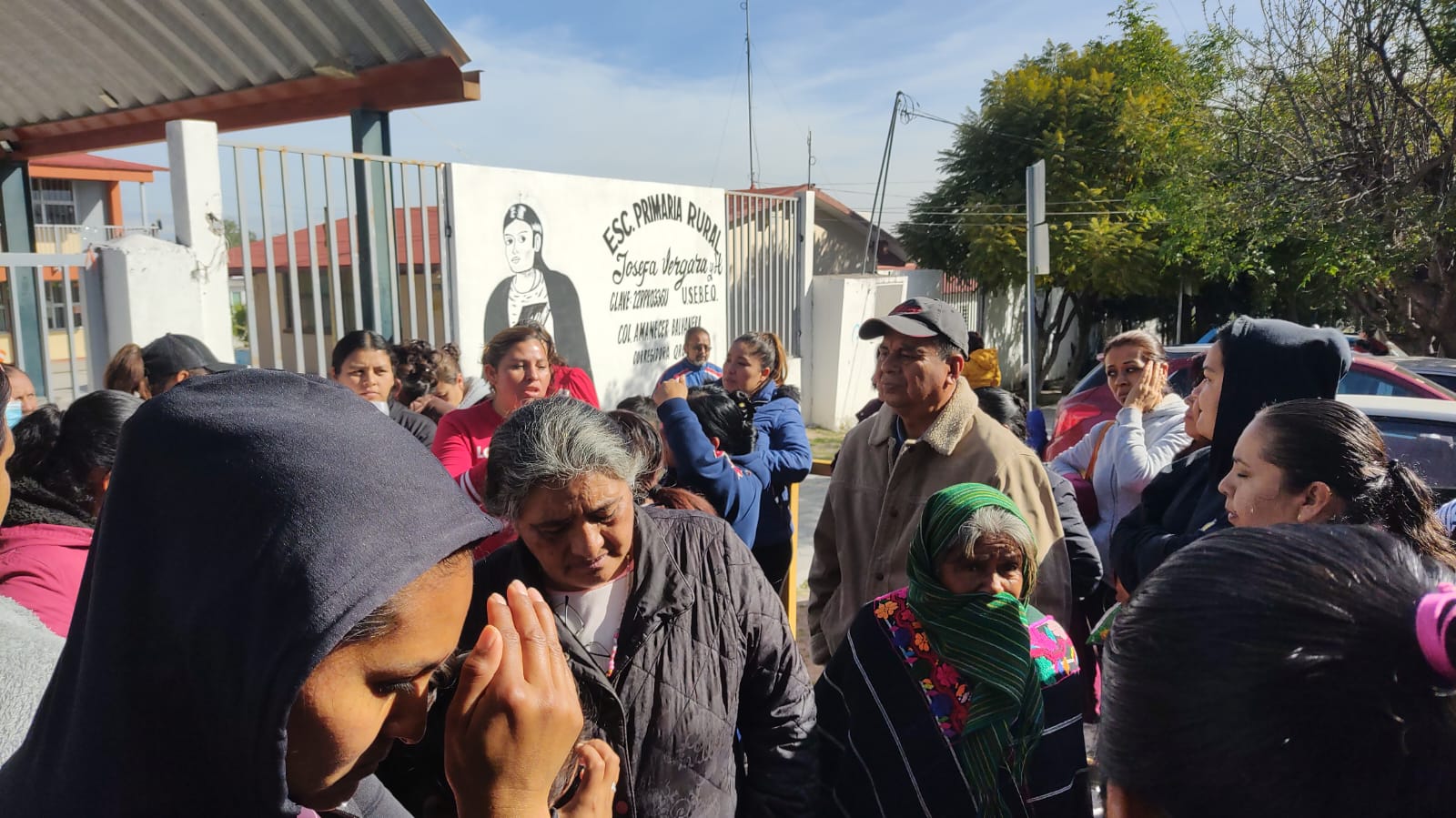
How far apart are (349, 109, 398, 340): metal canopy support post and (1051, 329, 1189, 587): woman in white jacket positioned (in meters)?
4.18

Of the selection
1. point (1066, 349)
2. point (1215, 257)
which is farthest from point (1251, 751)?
point (1066, 349)

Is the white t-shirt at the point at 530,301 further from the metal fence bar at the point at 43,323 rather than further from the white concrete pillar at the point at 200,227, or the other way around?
the metal fence bar at the point at 43,323

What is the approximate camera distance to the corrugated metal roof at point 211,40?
5008 mm

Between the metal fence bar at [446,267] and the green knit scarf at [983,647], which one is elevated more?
the metal fence bar at [446,267]

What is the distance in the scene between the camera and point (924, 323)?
9.10ft

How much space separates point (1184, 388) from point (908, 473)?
12.8 ft

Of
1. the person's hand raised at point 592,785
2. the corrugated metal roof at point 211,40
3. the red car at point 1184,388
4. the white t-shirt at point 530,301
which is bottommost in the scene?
the person's hand raised at point 592,785

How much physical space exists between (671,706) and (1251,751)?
1173mm

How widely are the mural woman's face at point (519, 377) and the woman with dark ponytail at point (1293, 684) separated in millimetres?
2770

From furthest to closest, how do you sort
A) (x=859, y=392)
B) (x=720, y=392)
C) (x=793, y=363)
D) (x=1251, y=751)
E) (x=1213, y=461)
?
(x=859, y=392) < (x=793, y=363) < (x=720, y=392) < (x=1213, y=461) < (x=1251, y=751)

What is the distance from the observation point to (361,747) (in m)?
0.83

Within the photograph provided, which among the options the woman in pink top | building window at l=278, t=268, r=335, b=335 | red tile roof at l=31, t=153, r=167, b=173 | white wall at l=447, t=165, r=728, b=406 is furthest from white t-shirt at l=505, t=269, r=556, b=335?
red tile roof at l=31, t=153, r=167, b=173

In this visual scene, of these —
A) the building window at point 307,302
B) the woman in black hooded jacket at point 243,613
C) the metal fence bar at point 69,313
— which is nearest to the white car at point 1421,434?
the woman in black hooded jacket at point 243,613

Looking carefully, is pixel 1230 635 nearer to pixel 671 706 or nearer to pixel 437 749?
pixel 437 749
